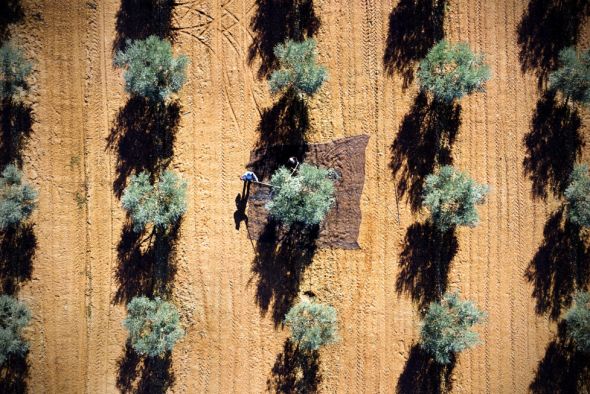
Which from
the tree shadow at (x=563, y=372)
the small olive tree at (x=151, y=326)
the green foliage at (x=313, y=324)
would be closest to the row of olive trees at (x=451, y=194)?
the tree shadow at (x=563, y=372)

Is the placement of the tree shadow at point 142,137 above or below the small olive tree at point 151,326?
above

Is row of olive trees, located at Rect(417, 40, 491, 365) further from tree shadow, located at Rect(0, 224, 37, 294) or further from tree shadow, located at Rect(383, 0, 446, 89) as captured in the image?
tree shadow, located at Rect(0, 224, 37, 294)

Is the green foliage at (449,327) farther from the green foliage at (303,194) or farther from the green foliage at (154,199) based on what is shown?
the green foliage at (154,199)

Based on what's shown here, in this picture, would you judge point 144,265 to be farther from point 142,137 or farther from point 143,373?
point 142,137

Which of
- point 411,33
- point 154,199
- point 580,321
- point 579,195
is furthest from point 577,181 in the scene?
point 154,199

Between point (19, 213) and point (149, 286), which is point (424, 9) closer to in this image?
point (149, 286)
